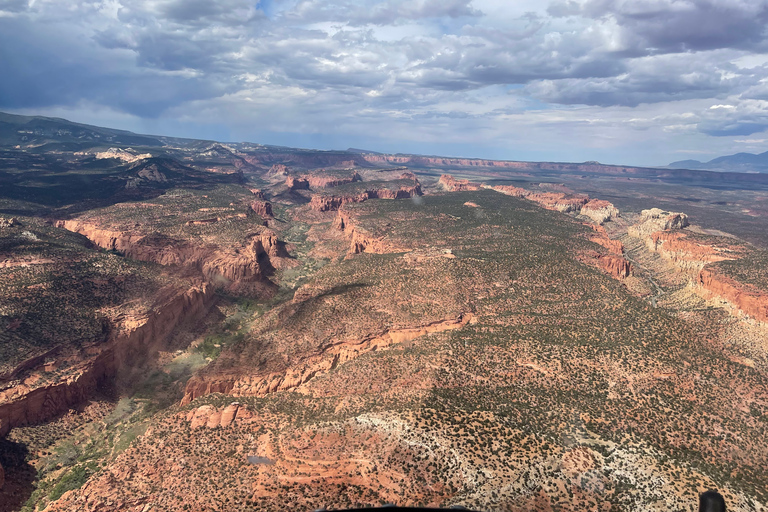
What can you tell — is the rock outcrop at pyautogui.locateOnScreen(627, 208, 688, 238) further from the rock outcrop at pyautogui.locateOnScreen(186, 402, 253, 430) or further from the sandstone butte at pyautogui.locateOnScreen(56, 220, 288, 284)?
the rock outcrop at pyautogui.locateOnScreen(186, 402, 253, 430)

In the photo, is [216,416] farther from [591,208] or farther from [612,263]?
[591,208]

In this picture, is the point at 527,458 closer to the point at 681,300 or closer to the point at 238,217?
the point at 681,300

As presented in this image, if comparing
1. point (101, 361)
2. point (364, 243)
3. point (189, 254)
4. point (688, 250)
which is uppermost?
point (688, 250)

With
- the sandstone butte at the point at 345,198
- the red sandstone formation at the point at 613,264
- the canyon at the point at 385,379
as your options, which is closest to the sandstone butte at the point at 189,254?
the canyon at the point at 385,379

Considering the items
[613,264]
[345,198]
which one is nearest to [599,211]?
[345,198]

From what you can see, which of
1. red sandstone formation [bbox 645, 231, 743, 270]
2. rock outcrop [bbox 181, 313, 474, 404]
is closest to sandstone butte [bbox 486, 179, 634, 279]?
red sandstone formation [bbox 645, 231, 743, 270]

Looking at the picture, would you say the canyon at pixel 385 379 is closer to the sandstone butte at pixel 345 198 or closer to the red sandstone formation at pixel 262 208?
the red sandstone formation at pixel 262 208

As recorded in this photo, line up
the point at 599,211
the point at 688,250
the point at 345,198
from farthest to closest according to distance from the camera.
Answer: the point at 599,211, the point at 345,198, the point at 688,250
